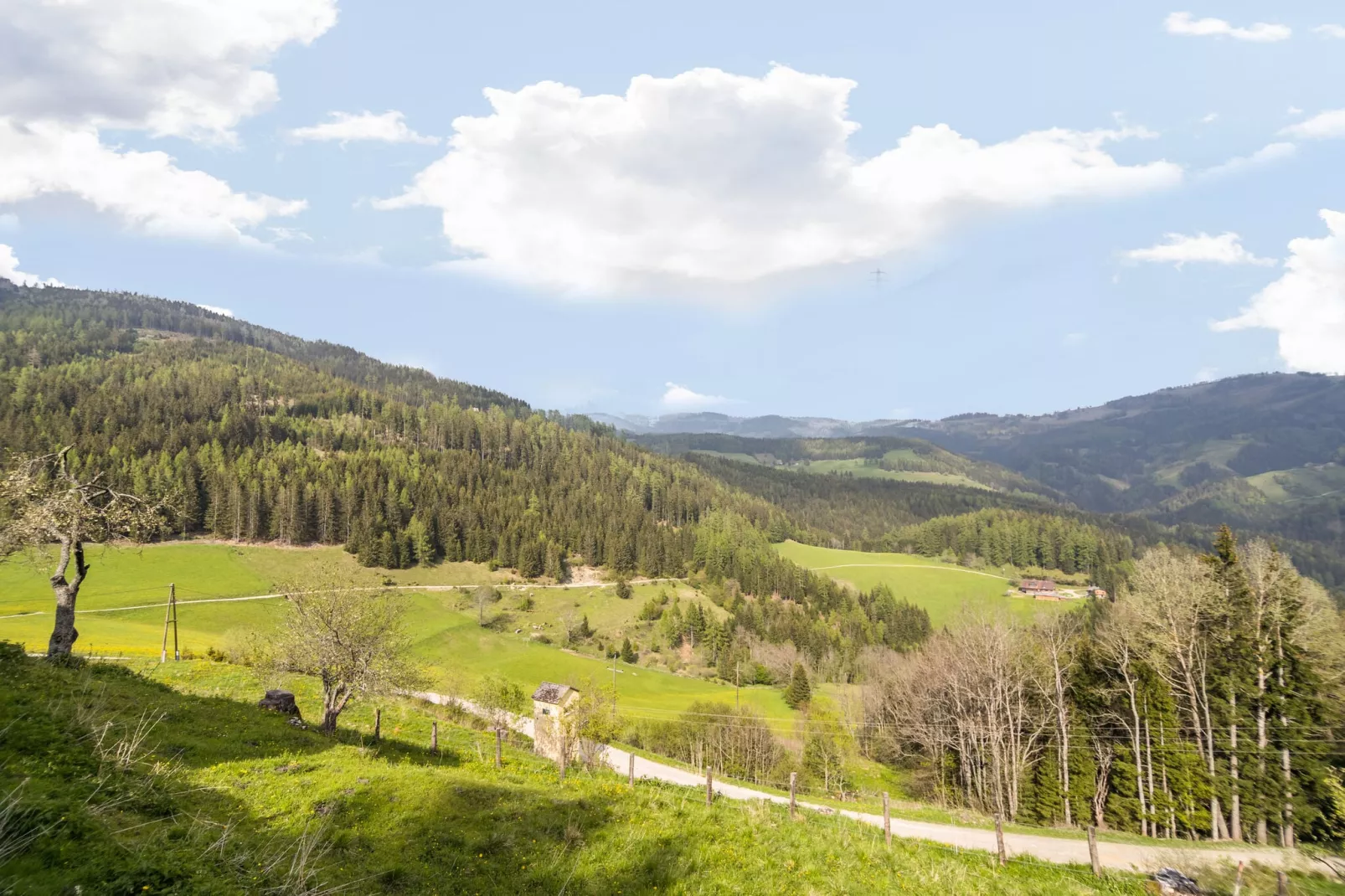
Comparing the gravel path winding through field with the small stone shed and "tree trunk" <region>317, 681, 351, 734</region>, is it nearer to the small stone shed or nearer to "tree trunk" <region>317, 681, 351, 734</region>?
the small stone shed

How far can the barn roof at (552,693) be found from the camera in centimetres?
5700

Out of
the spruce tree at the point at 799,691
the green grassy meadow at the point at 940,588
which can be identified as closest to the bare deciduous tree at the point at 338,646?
the spruce tree at the point at 799,691

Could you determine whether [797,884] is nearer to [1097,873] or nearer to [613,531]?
[1097,873]

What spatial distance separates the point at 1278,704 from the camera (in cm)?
4047

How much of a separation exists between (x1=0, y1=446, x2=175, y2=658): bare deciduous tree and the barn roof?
1570 inches

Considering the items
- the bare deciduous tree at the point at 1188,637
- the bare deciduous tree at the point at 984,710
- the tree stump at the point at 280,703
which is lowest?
the bare deciduous tree at the point at 984,710

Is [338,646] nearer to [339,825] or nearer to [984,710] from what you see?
[339,825]

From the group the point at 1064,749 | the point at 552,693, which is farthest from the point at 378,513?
the point at 1064,749

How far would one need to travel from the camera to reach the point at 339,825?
1631cm

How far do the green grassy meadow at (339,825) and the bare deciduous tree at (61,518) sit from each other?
297 centimetres

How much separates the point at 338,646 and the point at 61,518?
12.3 metres

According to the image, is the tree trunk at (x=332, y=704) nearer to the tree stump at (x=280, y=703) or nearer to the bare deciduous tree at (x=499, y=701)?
the tree stump at (x=280, y=703)

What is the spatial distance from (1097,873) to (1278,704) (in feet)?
102

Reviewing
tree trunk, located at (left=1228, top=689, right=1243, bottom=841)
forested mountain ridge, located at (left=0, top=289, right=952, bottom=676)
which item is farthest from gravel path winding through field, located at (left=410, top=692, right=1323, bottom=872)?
forested mountain ridge, located at (left=0, top=289, right=952, bottom=676)
